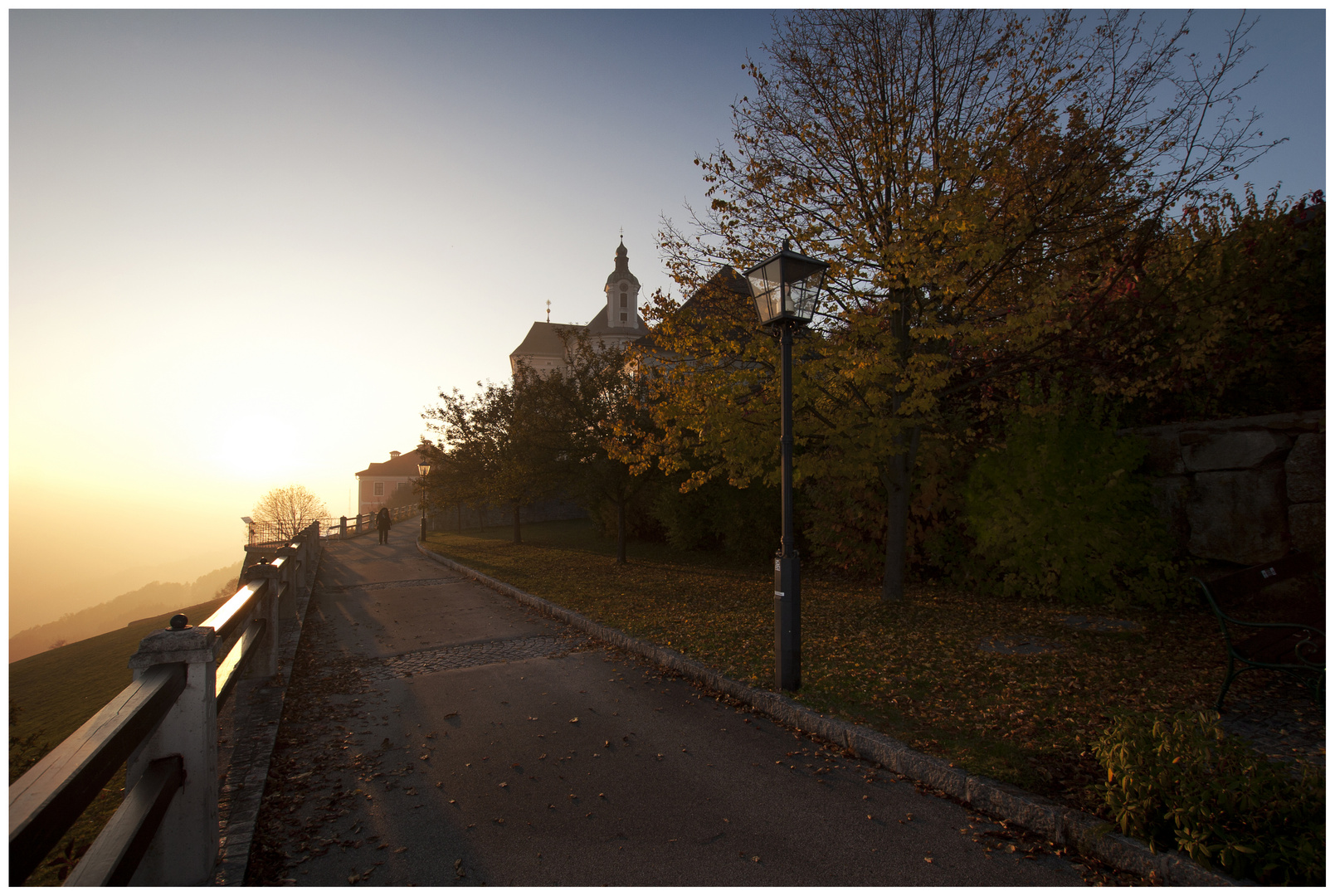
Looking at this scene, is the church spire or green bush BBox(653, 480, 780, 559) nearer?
green bush BBox(653, 480, 780, 559)

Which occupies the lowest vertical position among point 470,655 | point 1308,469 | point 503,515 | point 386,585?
point 386,585

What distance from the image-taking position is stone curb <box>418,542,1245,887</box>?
2924mm

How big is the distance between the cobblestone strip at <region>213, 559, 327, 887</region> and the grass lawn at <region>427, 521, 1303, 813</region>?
380cm

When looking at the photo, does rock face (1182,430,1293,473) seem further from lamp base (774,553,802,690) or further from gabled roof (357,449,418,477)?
gabled roof (357,449,418,477)

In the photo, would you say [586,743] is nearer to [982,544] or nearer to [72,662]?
[982,544]

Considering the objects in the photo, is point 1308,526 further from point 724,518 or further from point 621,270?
point 621,270

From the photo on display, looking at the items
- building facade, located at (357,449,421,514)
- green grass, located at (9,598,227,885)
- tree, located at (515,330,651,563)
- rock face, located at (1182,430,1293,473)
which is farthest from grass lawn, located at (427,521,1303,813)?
building facade, located at (357,449,421,514)

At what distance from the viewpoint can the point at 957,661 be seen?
20.9 ft

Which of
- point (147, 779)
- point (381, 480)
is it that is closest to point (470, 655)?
point (147, 779)

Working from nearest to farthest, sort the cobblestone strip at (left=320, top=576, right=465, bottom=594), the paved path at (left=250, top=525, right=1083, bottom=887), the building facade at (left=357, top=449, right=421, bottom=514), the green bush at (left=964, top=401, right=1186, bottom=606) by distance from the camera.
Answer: the paved path at (left=250, top=525, right=1083, bottom=887)
the green bush at (left=964, top=401, right=1186, bottom=606)
the cobblestone strip at (left=320, top=576, right=465, bottom=594)
the building facade at (left=357, top=449, right=421, bottom=514)

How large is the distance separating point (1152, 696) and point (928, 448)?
554 cm

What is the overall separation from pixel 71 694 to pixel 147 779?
7159 millimetres

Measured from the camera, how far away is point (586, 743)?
484 cm

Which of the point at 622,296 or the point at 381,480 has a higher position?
the point at 622,296
